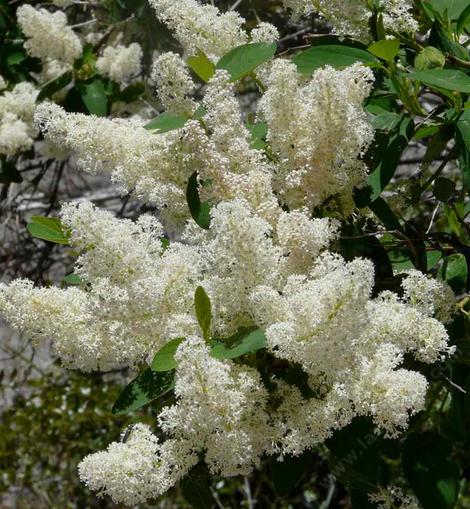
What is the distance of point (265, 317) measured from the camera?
3.27 feet

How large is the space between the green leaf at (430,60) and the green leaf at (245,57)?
0.71 feet

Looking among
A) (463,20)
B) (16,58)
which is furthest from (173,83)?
(16,58)

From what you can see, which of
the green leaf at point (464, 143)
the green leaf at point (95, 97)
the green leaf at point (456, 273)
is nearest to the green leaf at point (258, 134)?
the green leaf at point (464, 143)

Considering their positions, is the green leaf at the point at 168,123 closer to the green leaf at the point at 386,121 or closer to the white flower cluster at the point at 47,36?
the green leaf at the point at 386,121

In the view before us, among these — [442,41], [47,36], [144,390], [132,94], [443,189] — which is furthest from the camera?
[132,94]

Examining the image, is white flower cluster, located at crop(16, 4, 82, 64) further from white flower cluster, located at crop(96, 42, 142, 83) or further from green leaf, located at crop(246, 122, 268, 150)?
green leaf, located at crop(246, 122, 268, 150)

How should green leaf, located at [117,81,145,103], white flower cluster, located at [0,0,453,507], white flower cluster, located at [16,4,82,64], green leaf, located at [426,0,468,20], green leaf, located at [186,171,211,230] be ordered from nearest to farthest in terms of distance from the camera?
white flower cluster, located at [0,0,453,507] < green leaf, located at [186,171,211,230] < green leaf, located at [426,0,468,20] < white flower cluster, located at [16,4,82,64] < green leaf, located at [117,81,145,103]

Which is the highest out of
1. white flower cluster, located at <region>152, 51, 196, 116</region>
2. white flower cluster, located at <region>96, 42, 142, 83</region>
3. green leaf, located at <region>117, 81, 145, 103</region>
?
white flower cluster, located at <region>152, 51, 196, 116</region>

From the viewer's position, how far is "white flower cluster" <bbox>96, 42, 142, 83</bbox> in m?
2.74

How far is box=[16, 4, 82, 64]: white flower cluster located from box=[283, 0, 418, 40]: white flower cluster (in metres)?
1.43

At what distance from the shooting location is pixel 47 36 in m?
2.66

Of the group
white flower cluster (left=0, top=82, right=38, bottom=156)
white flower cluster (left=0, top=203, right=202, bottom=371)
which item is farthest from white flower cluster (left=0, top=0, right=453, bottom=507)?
white flower cluster (left=0, top=82, right=38, bottom=156)

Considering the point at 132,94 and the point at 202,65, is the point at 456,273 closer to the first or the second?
the point at 202,65

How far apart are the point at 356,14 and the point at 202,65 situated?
26 cm
